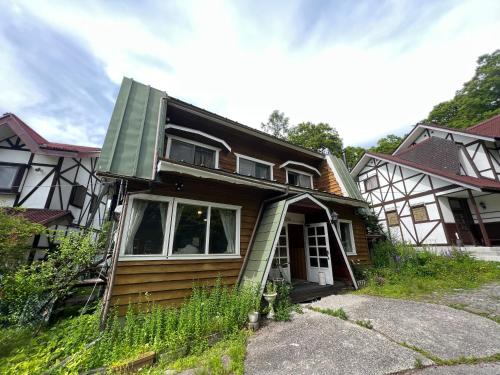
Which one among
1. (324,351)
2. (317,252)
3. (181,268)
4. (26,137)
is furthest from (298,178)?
(26,137)

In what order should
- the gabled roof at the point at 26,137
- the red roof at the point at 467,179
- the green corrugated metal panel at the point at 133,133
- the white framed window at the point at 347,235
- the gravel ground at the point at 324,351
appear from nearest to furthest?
1. the gravel ground at the point at 324,351
2. the green corrugated metal panel at the point at 133,133
3. the white framed window at the point at 347,235
4. the gabled roof at the point at 26,137
5. the red roof at the point at 467,179

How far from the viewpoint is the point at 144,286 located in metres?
4.40

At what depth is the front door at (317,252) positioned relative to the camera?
6.80 meters

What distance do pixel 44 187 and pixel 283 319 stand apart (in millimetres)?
12202

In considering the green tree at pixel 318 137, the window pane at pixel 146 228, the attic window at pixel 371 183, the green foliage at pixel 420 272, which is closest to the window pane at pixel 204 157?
the window pane at pixel 146 228

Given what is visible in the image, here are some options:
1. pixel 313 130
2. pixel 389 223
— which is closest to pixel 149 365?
pixel 389 223

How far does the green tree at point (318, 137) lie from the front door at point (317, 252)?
56.9 feet

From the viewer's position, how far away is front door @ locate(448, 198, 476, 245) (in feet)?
38.7

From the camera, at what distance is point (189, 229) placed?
17.4 ft

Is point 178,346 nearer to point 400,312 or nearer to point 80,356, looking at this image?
point 80,356

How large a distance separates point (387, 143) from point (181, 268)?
32336mm

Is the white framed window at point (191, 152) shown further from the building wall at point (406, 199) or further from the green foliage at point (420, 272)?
the building wall at point (406, 199)

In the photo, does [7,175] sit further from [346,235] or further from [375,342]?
[346,235]

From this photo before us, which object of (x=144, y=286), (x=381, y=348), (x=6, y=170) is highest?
(x=6, y=170)
